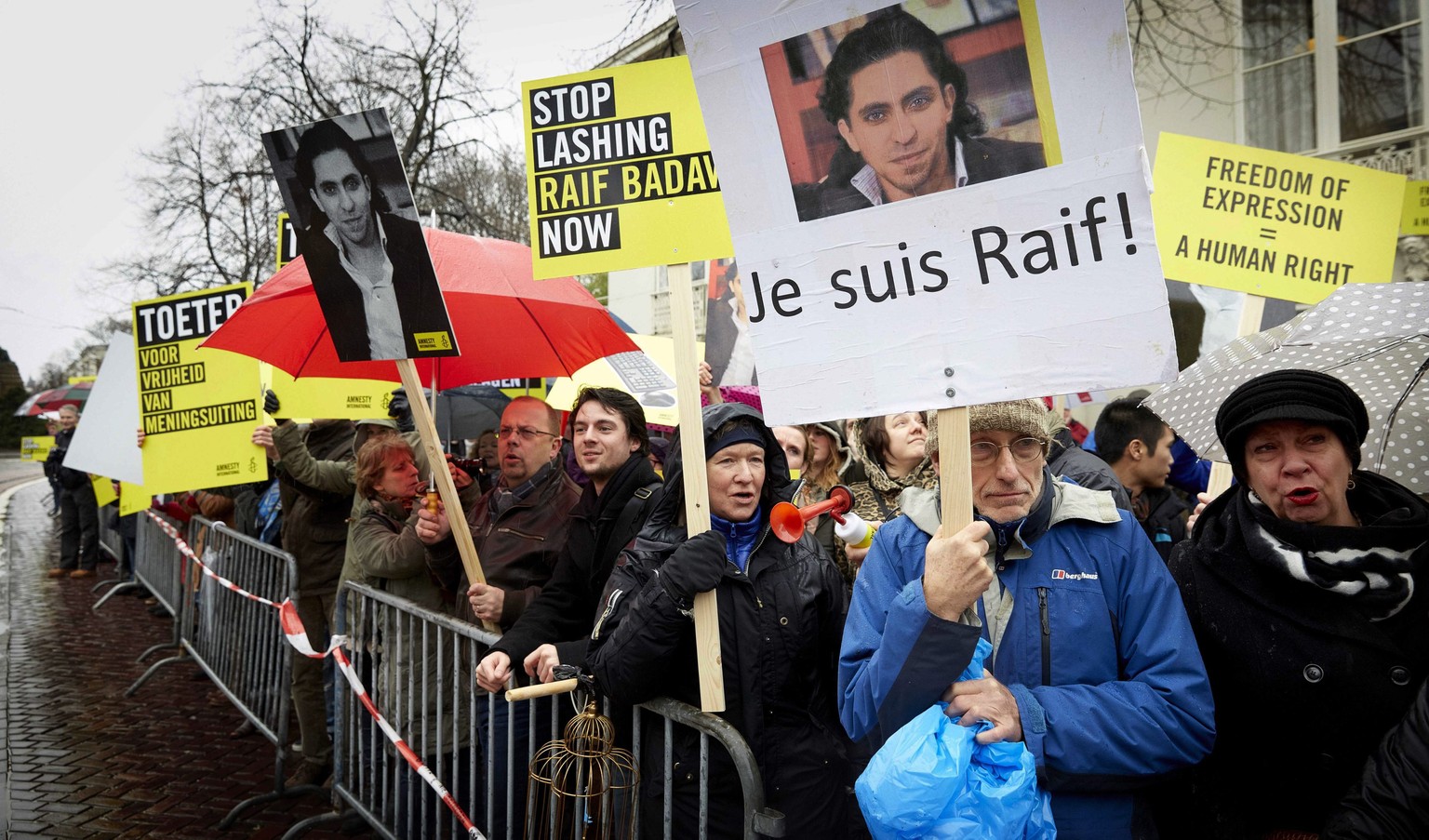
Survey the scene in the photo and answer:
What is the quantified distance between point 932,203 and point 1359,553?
3.93 ft

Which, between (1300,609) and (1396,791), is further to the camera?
(1300,609)

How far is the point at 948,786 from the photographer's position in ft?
5.74

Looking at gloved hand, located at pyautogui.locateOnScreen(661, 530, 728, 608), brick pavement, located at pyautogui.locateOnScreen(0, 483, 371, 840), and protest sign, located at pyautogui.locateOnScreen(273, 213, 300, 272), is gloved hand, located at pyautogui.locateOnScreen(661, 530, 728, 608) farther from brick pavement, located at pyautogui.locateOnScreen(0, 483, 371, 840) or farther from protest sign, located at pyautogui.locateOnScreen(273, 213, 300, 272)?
protest sign, located at pyautogui.locateOnScreen(273, 213, 300, 272)

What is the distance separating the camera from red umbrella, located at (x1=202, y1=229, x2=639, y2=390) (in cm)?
Result: 434

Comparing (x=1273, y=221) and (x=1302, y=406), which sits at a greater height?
(x=1273, y=221)

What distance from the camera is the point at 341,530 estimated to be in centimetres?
592

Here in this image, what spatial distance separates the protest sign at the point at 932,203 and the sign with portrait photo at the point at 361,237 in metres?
1.83

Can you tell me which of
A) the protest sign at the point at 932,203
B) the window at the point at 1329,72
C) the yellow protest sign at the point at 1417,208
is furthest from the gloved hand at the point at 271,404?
the window at the point at 1329,72

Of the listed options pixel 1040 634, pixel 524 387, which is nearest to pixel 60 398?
pixel 524 387

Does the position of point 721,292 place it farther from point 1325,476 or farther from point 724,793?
point 1325,476

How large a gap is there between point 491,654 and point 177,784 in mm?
3513

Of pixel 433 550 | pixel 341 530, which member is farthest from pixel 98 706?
pixel 433 550

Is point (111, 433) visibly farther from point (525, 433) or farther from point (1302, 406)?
point (1302, 406)

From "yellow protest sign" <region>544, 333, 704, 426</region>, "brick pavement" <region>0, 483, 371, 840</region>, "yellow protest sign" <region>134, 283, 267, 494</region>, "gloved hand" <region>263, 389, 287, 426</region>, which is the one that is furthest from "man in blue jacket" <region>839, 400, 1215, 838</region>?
"yellow protest sign" <region>134, 283, 267, 494</region>
